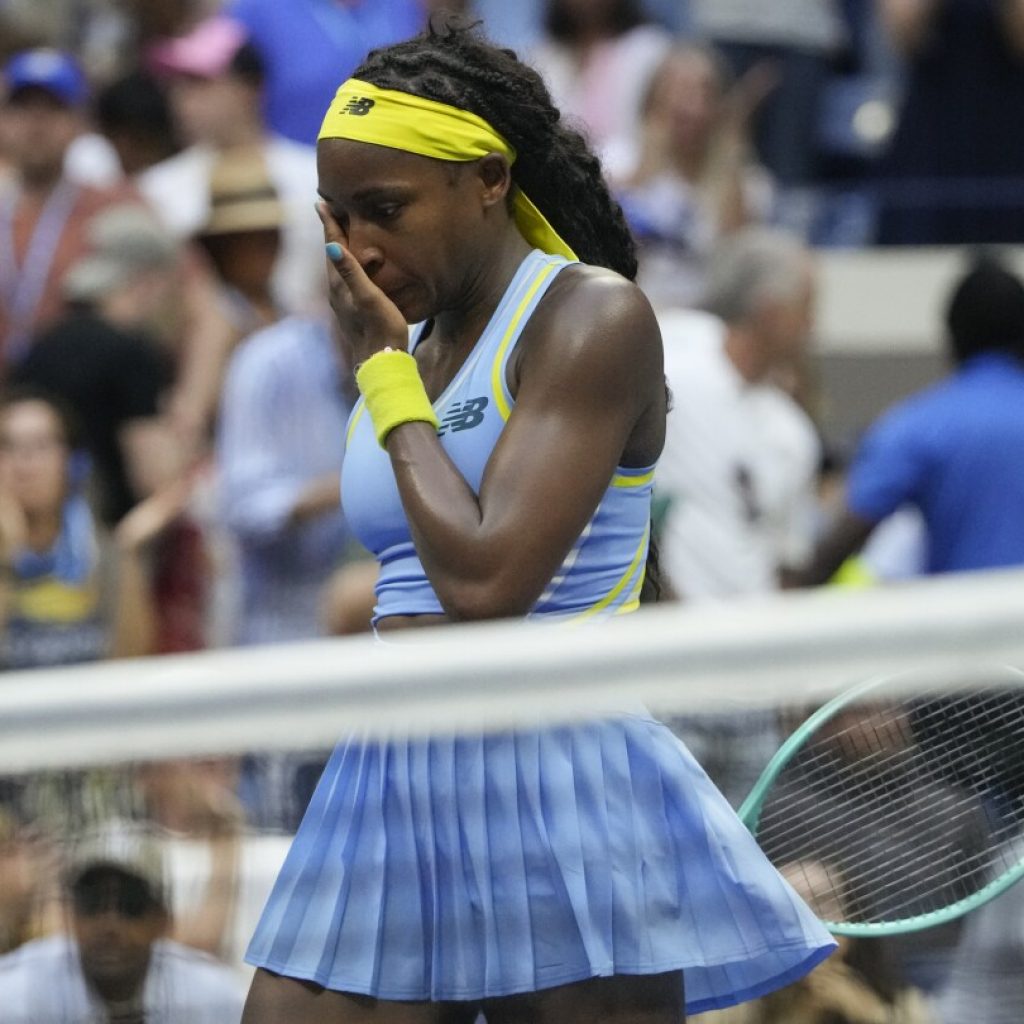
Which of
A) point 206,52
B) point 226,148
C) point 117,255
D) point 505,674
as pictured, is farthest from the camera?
point 206,52

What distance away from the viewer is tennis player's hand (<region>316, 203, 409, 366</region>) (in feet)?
9.71

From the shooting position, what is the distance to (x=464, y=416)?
2.99 meters

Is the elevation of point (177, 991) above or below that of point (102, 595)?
above

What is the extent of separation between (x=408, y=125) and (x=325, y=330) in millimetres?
3499

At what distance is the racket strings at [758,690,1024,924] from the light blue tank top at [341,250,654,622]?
34 cm

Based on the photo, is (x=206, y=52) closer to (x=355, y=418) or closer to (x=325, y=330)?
(x=325, y=330)

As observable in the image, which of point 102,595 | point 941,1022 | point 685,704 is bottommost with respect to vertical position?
point 102,595

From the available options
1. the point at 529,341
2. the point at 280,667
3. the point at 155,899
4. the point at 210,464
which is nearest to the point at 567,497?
the point at 529,341

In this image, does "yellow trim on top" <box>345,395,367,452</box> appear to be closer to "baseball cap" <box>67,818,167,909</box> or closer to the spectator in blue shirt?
"baseball cap" <box>67,818,167,909</box>

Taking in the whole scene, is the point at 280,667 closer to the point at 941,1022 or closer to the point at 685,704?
the point at 685,704

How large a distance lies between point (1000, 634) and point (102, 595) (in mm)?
4284

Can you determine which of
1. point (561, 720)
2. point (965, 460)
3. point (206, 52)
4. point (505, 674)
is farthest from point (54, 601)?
point (505, 674)

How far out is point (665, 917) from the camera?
2846mm

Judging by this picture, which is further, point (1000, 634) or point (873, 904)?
point (873, 904)
